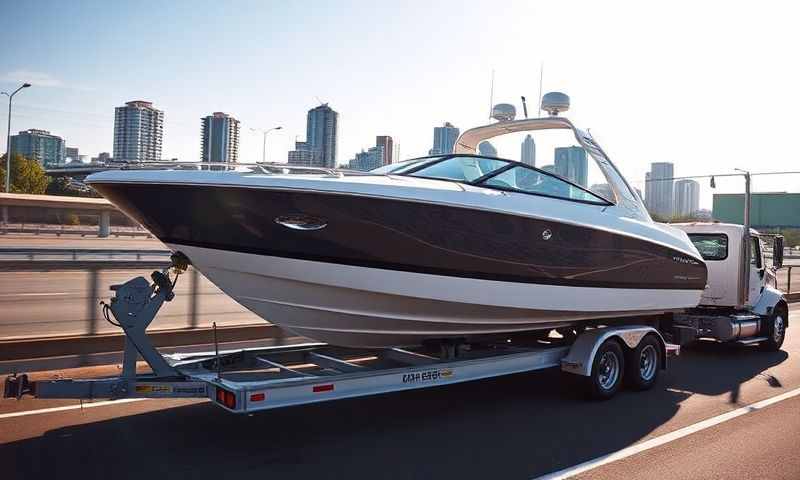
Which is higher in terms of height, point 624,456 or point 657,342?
point 657,342

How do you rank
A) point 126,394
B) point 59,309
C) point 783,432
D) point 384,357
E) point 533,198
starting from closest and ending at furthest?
point 126,394
point 783,432
point 533,198
point 384,357
point 59,309

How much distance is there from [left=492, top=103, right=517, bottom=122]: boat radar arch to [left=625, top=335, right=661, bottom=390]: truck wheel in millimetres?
3158

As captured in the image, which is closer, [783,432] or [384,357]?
[783,432]

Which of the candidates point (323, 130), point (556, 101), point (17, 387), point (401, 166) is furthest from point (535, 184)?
point (17, 387)

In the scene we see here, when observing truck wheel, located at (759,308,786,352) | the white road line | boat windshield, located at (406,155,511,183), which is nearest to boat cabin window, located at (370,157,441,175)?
boat windshield, located at (406,155,511,183)

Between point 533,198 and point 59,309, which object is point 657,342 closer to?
point 533,198

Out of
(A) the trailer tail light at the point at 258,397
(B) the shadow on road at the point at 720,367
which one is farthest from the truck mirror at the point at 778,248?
(A) the trailer tail light at the point at 258,397

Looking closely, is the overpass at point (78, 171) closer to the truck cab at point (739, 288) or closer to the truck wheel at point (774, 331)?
the truck cab at point (739, 288)

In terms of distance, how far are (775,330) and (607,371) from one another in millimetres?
5025

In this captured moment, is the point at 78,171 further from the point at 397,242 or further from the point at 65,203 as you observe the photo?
the point at 65,203

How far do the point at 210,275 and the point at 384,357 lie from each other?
205 cm

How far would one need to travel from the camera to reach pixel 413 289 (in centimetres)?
548

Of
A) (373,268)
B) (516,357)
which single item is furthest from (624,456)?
(373,268)

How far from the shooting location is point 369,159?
7.66 m
